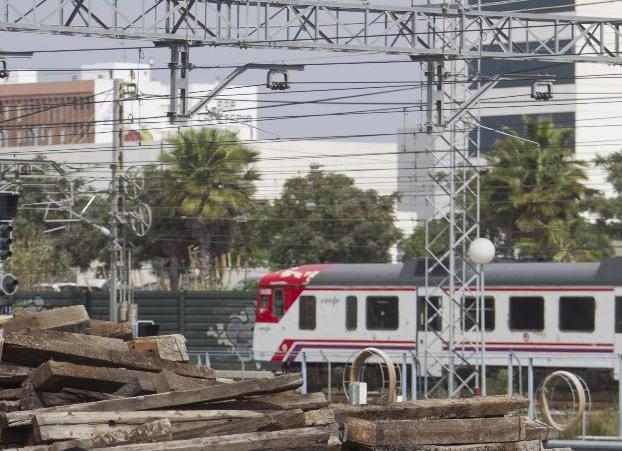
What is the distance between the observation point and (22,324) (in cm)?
1438

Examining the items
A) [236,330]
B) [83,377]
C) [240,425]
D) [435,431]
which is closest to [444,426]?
[435,431]

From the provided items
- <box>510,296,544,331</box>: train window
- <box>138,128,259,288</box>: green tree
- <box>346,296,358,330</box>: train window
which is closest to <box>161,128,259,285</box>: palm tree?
<box>138,128,259,288</box>: green tree

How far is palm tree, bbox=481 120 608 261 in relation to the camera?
50.1m

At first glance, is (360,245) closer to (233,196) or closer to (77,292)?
(233,196)

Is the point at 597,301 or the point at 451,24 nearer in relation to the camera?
the point at 451,24

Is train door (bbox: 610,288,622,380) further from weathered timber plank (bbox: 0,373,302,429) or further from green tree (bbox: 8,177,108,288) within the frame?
green tree (bbox: 8,177,108,288)

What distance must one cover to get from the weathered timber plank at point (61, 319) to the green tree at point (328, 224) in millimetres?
44126

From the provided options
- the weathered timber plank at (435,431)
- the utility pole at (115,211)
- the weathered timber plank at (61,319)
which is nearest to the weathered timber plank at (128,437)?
the weathered timber plank at (435,431)

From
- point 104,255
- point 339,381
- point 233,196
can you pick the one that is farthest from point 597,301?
point 104,255

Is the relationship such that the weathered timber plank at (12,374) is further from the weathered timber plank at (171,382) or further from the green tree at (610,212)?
the green tree at (610,212)

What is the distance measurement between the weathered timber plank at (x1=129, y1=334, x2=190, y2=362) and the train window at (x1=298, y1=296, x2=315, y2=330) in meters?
20.4

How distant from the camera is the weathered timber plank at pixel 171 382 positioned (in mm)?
12867

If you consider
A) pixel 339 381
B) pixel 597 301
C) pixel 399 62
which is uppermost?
pixel 399 62

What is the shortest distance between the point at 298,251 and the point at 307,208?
7.01 feet
